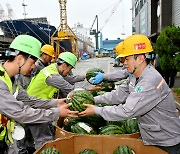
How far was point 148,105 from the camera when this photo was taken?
3045mm

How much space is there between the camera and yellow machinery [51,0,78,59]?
2140 inches

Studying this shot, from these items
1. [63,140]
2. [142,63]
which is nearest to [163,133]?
[142,63]

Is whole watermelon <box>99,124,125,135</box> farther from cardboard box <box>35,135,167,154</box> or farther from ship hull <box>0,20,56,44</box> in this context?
ship hull <box>0,20,56,44</box>

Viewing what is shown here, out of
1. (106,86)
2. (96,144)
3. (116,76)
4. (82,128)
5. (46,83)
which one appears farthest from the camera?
(106,86)

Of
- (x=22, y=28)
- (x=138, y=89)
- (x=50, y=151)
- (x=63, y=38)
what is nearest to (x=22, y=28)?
(x=22, y=28)

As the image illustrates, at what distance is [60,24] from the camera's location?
65.3m

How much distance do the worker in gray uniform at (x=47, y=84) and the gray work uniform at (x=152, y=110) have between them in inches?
90.8

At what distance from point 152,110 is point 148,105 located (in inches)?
5.8

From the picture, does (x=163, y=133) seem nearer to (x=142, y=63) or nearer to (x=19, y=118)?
(x=142, y=63)

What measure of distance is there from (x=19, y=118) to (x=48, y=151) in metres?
0.53

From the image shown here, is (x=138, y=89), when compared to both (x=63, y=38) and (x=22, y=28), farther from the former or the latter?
(x=63, y=38)

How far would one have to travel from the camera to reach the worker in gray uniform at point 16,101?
3199mm

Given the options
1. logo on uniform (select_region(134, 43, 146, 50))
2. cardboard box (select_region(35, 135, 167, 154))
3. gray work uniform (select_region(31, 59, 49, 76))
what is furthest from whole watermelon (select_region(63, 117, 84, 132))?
gray work uniform (select_region(31, 59, 49, 76))

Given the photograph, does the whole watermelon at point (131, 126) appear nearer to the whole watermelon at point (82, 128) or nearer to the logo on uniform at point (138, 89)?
the whole watermelon at point (82, 128)
